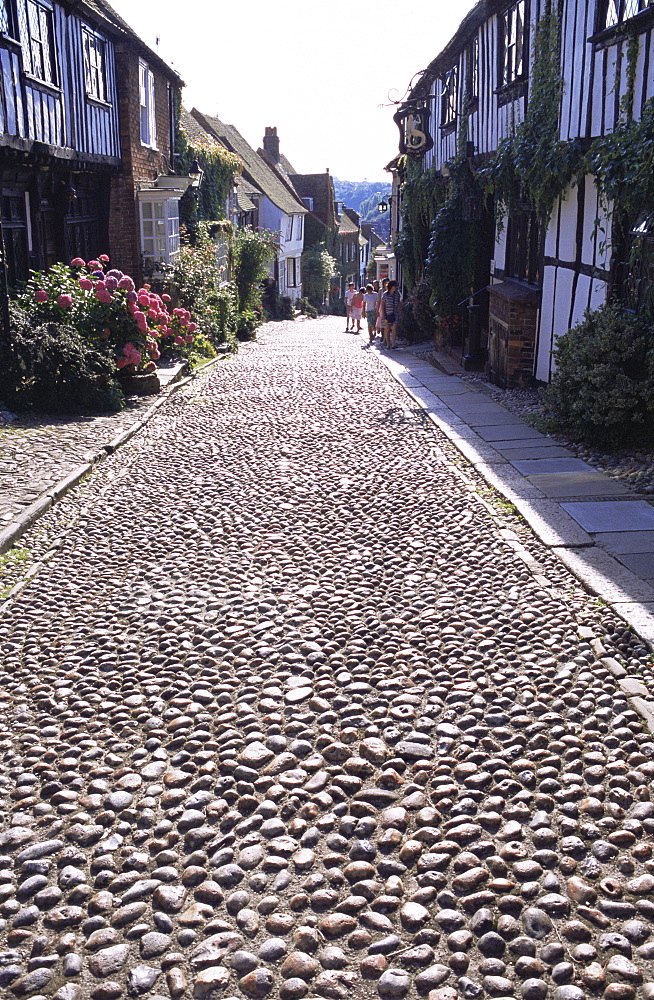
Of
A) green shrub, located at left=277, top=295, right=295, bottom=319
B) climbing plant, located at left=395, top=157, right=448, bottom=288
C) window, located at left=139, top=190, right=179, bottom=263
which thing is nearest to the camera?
window, located at left=139, top=190, right=179, bottom=263

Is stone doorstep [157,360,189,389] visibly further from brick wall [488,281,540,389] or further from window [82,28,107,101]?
brick wall [488,281,540,389]

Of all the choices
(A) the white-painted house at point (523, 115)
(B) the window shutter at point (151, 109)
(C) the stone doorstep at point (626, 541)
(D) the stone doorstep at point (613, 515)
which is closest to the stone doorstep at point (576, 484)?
(D) the stone doorstep at point (613, 515)

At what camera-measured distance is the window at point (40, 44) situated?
12.0 metres

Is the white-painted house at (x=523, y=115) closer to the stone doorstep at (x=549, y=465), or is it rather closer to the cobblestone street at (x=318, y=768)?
the stone doorstep at (x=549, y=465)

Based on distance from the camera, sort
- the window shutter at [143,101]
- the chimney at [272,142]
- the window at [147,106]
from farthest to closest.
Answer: the chimney at [272,142] < the window at [147,106] < the window shutter at [143,101]

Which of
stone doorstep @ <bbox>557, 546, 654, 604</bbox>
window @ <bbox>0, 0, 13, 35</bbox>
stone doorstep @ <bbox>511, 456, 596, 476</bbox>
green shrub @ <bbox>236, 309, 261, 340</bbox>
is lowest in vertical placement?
stone doorstep @ <bbox>557, 546, 654, 604</bbox>

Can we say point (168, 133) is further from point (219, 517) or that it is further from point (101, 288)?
point (219, 517)

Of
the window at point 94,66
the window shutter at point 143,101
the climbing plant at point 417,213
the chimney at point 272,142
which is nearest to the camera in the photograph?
the window at point 94,66

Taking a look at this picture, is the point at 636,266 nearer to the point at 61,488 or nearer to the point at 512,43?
the point at 61,488

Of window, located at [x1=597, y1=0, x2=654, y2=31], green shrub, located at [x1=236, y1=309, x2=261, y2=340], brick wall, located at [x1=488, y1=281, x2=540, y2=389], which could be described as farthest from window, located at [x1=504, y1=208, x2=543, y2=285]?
green shrub, located at [x1=236, y1=309, x2=261, y2=340]

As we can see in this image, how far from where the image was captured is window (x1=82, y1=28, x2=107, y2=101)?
14689 mm

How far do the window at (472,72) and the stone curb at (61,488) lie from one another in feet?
27.4

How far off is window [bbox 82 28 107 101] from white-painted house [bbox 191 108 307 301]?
70.4ft

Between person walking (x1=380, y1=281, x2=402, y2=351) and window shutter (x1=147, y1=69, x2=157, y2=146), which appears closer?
window shutter (x1=147, y1=69, x2=157, y2=146)
